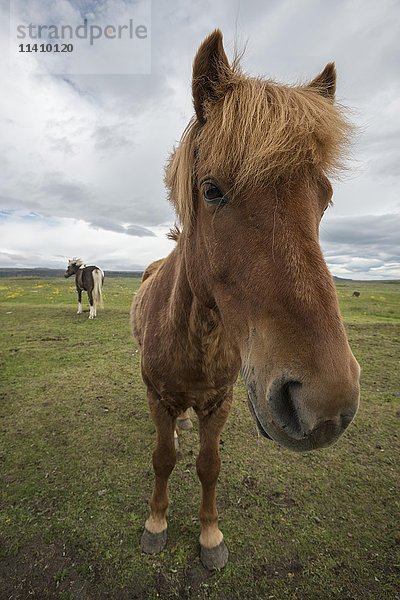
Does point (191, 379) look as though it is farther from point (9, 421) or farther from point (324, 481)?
point (9, 421)

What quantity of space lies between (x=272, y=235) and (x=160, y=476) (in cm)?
289

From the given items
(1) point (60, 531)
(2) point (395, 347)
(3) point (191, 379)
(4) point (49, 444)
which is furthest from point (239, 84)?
(2) point (395, 347)

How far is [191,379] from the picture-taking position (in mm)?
2689

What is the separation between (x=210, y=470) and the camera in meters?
3.08

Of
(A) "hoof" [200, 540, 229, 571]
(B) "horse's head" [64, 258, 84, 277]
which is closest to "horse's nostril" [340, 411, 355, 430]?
(A) "hoof" [200, 540, 229, 571]

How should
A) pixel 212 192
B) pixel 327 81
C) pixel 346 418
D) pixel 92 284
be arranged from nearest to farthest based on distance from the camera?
pixel 346 418 → pixel 212 192 → pixel 327 81 → pixel 92 284

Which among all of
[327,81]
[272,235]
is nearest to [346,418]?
[272,235]

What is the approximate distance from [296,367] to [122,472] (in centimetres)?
364

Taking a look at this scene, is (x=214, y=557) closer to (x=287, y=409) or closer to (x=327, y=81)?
(x=287, y=409)

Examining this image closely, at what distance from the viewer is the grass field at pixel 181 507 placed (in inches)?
103

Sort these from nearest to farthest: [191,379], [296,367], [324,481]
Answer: [296,367] < [191,379] < [324,481]

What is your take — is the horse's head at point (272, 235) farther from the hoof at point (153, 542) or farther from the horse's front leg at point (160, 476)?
the hoof at point (153, 542)

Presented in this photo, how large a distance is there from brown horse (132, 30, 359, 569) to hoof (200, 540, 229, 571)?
213 cm

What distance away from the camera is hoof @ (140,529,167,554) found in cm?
287
